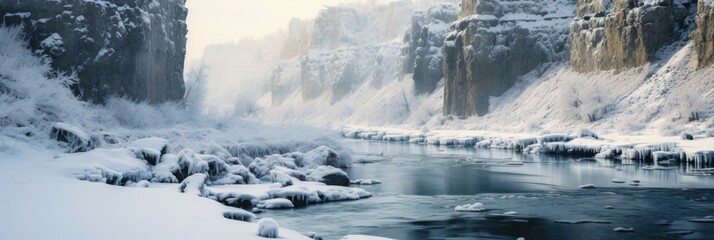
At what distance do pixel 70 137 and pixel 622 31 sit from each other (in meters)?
73.8

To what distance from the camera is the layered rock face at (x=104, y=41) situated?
50.3 m

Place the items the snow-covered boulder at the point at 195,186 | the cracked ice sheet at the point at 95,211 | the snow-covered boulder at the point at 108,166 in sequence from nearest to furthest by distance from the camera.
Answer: the cracked ice sheet at the point at 95,211 → the snow-covered boulder at the point at 108,166 → the snow-covered boulder at the point at 195,186

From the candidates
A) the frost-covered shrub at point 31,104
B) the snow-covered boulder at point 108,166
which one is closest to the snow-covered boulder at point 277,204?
the snow-covered boulder at point 108,166

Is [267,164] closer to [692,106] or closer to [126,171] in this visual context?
[126,171]

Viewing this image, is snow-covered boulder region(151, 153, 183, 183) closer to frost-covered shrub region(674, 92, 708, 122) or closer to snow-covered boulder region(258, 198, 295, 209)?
snow-covered boulder region(258, 198, 295, 209)

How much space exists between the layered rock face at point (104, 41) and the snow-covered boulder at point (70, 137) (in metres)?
18.0

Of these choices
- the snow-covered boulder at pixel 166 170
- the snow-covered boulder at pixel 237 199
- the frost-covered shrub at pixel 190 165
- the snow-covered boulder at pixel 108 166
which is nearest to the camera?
the snow-covered boulder at pixel 108 166

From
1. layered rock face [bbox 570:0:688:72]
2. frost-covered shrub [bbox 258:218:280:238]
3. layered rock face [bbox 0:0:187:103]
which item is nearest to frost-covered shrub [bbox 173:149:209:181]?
frost-covered shrub [bbox 258:218:280:238]

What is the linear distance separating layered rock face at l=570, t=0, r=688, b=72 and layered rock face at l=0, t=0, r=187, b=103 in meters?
55.4

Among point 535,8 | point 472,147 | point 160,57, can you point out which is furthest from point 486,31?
point 160,57

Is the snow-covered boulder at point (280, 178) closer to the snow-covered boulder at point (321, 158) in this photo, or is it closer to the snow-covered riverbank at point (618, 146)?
the snow-covered boulder at point (321, 158)

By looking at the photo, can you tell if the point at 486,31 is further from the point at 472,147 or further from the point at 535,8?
the point at 472,147

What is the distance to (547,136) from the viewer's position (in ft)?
211

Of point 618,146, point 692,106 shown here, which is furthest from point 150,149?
point 692,106
